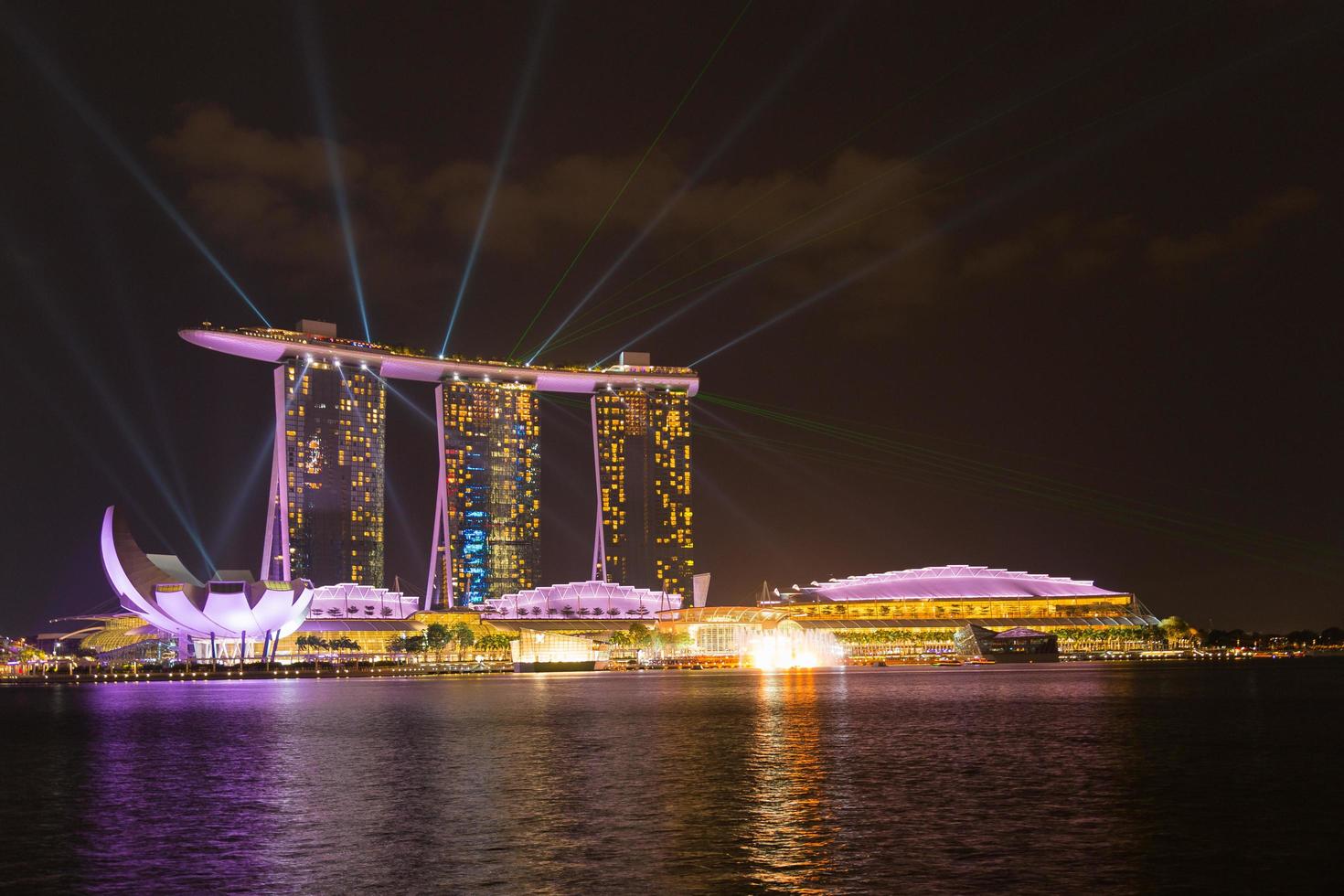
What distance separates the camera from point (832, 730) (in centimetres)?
5644

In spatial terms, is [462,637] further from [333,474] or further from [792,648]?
[792,648]

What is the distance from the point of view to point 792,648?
627 feet

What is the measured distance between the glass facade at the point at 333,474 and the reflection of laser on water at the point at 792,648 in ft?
187

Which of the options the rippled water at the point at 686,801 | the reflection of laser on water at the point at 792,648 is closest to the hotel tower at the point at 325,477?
the reflection of laser on water at the point at 792,648

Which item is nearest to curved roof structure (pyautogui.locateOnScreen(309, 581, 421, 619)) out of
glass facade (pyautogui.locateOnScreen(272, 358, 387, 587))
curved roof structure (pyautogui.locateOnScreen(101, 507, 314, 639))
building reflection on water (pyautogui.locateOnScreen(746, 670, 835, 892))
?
glass facade (pyautogui.locateOnScreen(272, 358, 387, 587))

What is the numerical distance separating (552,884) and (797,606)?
578 ft

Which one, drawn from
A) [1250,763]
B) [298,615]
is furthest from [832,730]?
[298,615]

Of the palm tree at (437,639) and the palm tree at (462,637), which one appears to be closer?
the palm tree at (437,639)

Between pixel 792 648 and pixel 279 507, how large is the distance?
251 feet

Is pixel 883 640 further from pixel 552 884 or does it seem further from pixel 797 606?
pixel 552 884

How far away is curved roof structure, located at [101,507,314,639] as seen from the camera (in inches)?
5591

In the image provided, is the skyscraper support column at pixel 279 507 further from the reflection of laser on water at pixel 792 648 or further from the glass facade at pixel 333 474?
the reflection of laser on water at pixel 792 648

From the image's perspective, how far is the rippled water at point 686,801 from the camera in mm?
25531

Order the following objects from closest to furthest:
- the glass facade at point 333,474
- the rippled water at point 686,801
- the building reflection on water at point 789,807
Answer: the building reflection on water at point 789,807 < the rippled water at point 686,801 < the glass facade at point 333,474
